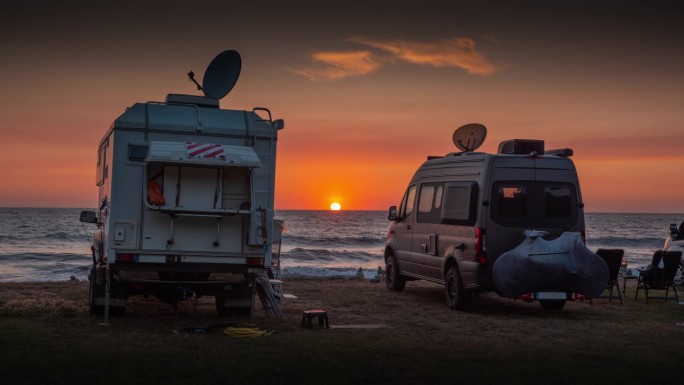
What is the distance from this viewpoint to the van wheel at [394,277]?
58.1 ft

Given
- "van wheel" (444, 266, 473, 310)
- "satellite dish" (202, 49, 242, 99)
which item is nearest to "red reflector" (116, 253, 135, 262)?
"satellite dish" (202, 49, 242, 99)

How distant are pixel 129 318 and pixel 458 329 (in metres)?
5.05

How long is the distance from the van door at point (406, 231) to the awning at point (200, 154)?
19.4ft

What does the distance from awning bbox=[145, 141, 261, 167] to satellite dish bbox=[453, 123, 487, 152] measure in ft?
20.6

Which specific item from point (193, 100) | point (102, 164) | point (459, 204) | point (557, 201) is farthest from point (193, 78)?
point (557, 201)

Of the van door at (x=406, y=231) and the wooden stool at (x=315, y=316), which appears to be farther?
the van door at (x=406, y=231)

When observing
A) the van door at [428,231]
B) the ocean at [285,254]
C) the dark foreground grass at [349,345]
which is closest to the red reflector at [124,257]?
the dark foreground grass at [349,345]

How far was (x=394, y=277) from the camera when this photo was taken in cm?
1780

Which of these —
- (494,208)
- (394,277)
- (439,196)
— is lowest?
(394,277)

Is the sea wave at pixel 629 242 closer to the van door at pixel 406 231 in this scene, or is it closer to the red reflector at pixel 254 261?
the van door at pixel 406 231

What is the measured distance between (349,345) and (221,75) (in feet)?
17.7

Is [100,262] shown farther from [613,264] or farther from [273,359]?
[613,264]

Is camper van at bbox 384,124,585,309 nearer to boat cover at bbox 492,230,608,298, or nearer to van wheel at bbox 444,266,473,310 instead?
van wheel at bbox 444,266,473,310

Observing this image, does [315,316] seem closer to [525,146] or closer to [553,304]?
[525,146]
